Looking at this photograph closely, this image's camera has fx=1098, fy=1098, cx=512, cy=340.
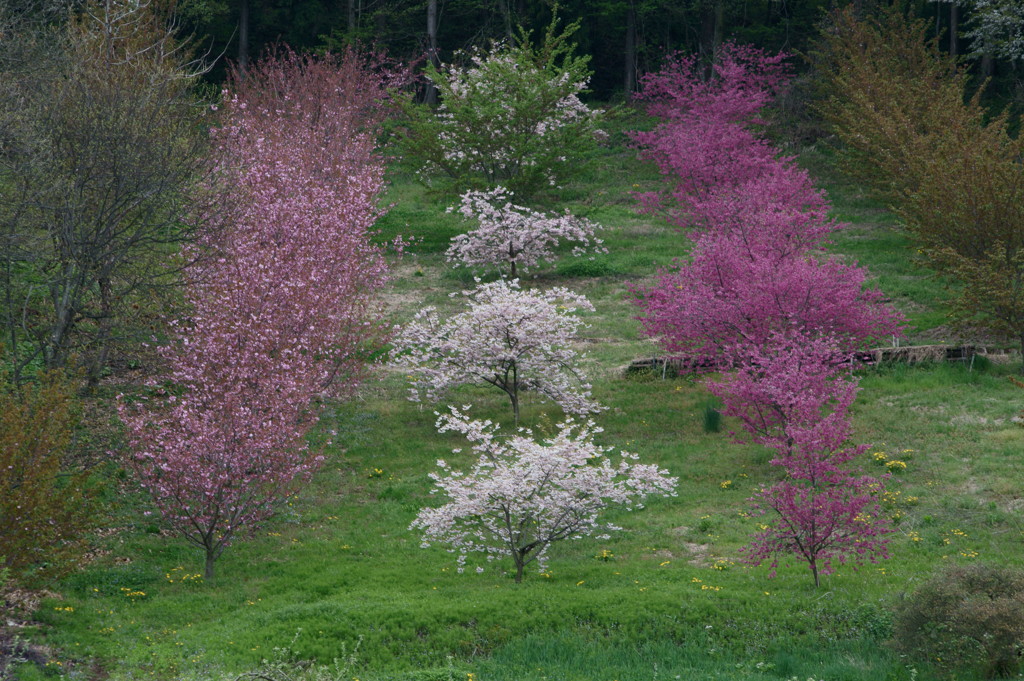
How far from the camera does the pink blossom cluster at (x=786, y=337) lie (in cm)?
1494

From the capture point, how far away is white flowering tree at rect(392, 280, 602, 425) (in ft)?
71.9

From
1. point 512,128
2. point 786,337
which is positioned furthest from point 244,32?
point 786,337

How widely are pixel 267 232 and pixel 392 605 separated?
10.7 metres

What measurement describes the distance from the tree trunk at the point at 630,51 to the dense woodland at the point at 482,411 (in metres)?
13.9

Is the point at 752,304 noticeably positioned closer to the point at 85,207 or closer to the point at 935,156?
the point at 935,156

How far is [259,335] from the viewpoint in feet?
60.7

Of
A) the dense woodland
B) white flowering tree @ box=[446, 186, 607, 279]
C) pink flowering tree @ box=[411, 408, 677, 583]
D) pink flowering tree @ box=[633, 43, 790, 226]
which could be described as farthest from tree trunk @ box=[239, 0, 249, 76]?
pink flowering tree @ box=[411, 408, 677, 583]

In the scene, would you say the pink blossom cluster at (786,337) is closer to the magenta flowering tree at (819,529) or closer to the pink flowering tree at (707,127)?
the magenta flowering tree at (819,529)

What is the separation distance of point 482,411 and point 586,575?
7.68 m

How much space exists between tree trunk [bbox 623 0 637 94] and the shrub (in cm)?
3720

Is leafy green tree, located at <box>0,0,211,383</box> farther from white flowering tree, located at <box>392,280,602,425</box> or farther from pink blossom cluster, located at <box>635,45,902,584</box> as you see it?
pink blossom cluster, located at <box>635,45,902,584</box>

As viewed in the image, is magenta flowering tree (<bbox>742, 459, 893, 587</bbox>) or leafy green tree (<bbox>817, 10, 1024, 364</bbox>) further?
leafy green tree (<bbox>817, 10, 1024, 364</bbox>)

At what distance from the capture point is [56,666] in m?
12.8

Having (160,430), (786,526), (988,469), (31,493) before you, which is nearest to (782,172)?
(988,469)
